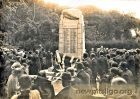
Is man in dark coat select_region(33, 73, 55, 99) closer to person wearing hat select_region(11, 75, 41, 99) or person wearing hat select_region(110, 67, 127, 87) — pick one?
person wearing hat select_region(11, 75, 41, 99)

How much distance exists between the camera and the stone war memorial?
6.64 metres

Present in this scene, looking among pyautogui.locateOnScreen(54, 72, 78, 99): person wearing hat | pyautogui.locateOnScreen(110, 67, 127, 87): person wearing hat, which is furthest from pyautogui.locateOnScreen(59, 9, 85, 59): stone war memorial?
pyautogui.locateOnScreen(110, 67, 127, 87): person wearing hat

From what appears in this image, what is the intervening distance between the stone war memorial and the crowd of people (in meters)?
0.08

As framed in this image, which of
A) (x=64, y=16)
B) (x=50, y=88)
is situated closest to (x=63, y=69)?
(x=50, y=88)

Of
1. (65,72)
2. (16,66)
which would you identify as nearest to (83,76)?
(65,72)

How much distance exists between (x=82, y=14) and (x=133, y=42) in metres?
0.77

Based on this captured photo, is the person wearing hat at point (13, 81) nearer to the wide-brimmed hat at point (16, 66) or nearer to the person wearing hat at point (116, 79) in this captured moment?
the wide-brimmed hat at point (16, 66)

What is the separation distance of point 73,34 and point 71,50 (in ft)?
0.70

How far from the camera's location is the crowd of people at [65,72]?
652 cm

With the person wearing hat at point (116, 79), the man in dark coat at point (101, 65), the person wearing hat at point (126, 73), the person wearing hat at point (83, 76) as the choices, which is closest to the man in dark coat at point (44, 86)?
the person wearing hat at point (83, 76)

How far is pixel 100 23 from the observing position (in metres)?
6.65

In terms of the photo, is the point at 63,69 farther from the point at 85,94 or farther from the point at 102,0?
the point at 102,0

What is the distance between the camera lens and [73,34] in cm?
666

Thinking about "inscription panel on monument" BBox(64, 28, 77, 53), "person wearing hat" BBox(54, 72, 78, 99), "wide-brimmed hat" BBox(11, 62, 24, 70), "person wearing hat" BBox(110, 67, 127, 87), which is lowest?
"person wearing hat" BBox(54, 72, 78, 99)
